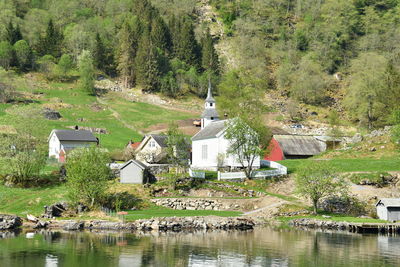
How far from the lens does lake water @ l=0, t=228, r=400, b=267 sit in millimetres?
35156

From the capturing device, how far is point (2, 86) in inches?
4254

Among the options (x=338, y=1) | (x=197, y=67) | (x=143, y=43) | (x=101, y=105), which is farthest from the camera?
(x=338, y=1)

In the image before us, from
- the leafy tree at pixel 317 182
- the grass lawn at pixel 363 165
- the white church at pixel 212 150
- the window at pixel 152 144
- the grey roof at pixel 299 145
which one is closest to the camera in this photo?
the leafy tree at pixel 317 182

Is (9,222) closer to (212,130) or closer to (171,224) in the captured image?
(171,224)

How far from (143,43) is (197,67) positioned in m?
20.0

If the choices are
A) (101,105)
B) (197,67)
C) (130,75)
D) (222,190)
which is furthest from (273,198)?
(197,67)

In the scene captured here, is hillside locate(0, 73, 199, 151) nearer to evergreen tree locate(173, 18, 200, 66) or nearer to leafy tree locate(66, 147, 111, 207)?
leafy tree locate(66, 147, 111, 207)

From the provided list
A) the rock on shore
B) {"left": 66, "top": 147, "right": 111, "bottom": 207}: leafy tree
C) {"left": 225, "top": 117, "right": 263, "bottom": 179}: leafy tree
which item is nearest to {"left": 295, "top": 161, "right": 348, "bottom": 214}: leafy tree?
the rock on shore

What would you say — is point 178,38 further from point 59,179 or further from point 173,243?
point 173,243

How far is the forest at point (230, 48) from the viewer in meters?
126

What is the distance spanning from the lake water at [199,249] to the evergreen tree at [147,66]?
8663 cm

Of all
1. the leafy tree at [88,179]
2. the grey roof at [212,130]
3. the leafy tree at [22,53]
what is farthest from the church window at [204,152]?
the leafy tree at [22,53]

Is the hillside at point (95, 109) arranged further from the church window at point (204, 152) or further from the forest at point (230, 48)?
the church window at point (204, 152)

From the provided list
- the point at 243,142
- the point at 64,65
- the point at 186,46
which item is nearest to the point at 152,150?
the point at 243,142
